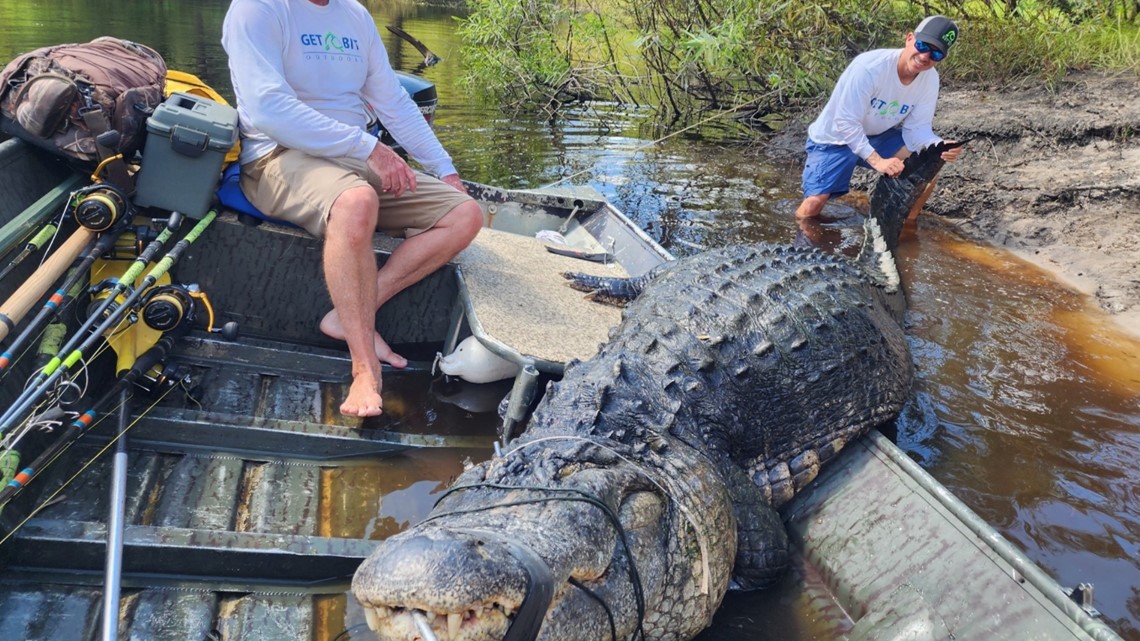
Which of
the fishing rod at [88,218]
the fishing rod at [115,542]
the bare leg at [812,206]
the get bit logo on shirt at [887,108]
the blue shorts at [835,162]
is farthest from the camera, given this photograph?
the bare leg at [812,206]

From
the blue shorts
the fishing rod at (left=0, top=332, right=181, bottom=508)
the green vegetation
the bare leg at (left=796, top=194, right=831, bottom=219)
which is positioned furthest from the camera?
the green vegetation

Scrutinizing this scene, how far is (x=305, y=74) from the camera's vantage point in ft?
10.3

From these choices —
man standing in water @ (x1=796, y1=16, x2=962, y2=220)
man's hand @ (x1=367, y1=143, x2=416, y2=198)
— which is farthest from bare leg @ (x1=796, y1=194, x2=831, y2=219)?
man's hand @ (x1=367, y1=143, x2=416, y2=198)

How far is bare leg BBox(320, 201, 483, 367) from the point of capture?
3291mm

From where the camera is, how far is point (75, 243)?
267cm

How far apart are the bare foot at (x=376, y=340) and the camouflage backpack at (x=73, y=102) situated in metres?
1.00

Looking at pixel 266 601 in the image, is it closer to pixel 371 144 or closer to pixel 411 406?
pixel 411 406

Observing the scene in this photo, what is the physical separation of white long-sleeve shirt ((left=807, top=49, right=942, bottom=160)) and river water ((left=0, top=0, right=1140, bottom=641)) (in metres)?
0.84

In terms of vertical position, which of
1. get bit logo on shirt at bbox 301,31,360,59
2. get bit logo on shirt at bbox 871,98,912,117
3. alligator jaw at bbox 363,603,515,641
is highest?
get bit logo on shirt at bbox 301,31,360,59

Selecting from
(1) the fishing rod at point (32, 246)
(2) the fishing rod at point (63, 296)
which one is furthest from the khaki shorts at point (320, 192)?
(1) the fishing rod at point (32, 246)

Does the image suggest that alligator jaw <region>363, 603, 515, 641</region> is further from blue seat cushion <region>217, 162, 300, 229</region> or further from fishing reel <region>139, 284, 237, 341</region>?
blue seat cushion <region>217, 162, 300, 229</region>

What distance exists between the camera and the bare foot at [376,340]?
3303mm

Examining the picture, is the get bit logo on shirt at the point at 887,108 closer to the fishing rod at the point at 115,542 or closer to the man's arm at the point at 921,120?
the man's arm at the point at 921,120

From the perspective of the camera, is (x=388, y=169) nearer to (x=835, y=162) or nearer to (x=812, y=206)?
(x=835, y=162)
